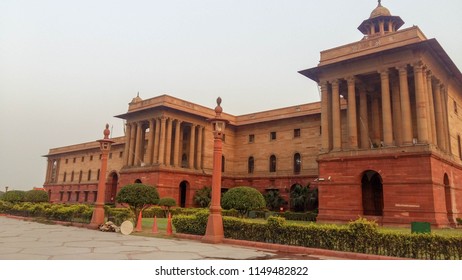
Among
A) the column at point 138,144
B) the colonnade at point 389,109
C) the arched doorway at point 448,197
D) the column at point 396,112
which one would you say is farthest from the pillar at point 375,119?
the column at point 138,144

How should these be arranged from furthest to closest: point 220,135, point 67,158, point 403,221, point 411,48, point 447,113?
point 67,158, point 447,113, point 411,48, point 403,221, point 220,135

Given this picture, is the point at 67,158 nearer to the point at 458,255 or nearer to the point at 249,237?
the point at 249,237

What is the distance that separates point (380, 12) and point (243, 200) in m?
23.5

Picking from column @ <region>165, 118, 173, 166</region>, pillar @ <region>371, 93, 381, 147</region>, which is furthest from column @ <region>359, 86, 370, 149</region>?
column @ <region>165, 118, 173, 166</region>

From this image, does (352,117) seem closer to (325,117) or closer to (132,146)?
(325,117)

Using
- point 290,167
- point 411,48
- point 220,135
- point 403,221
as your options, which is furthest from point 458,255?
point 290,167

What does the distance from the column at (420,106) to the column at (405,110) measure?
541mm

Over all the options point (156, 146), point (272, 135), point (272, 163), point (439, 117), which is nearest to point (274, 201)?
point (272, 163)

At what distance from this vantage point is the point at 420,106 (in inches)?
909

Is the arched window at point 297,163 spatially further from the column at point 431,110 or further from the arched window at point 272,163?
the column at point 431,110

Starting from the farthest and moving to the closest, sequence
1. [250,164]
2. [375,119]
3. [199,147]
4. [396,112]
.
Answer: [250,164], [199,147], [375,119], [396,112]

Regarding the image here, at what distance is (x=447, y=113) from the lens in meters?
27.8
